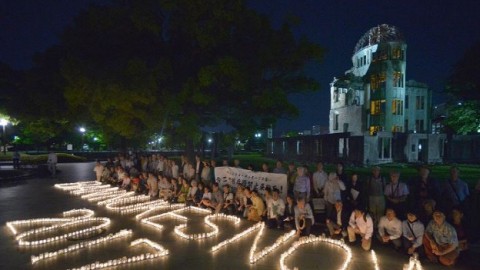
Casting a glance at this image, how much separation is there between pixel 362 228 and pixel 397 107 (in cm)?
3687

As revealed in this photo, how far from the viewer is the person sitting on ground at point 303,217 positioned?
9680 mm

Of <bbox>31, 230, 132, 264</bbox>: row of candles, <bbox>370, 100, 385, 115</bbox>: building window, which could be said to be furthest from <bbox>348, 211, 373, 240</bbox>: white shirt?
<bbox>370, 100, 385, 115</bbox>: building window

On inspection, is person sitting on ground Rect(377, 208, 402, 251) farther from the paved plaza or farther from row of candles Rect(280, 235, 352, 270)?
row of candles Rect(280, 235, 352, 270)

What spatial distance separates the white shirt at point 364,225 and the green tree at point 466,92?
3259 centimetres

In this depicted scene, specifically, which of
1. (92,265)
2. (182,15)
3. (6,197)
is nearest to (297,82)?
(182,15)

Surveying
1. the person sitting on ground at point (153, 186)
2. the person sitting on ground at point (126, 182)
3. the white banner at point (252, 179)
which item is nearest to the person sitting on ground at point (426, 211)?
the white banner at point (252, 179)

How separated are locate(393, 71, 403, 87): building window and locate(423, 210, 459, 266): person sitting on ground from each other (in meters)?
37.2

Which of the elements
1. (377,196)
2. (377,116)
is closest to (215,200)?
(377,196)

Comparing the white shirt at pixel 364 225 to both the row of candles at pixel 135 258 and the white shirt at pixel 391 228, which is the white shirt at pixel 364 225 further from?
the row of candles at pixel 135 258

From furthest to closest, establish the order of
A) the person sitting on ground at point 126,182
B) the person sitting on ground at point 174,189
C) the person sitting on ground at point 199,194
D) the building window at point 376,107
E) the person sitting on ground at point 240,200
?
1. the building window at point 376,107
2. the person sitting on ground at point 126,182
3. the person sitting on ground at point 174,189
4. the person sitting on ground at point 199,194
5. the person sitting on ground at point 240,200

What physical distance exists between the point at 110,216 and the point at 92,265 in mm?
5020

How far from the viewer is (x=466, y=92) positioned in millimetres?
36438

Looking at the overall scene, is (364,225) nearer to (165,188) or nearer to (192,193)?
(192,193)

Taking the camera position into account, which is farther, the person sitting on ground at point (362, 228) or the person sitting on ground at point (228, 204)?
the person sitting on ground at point (228, 204)
